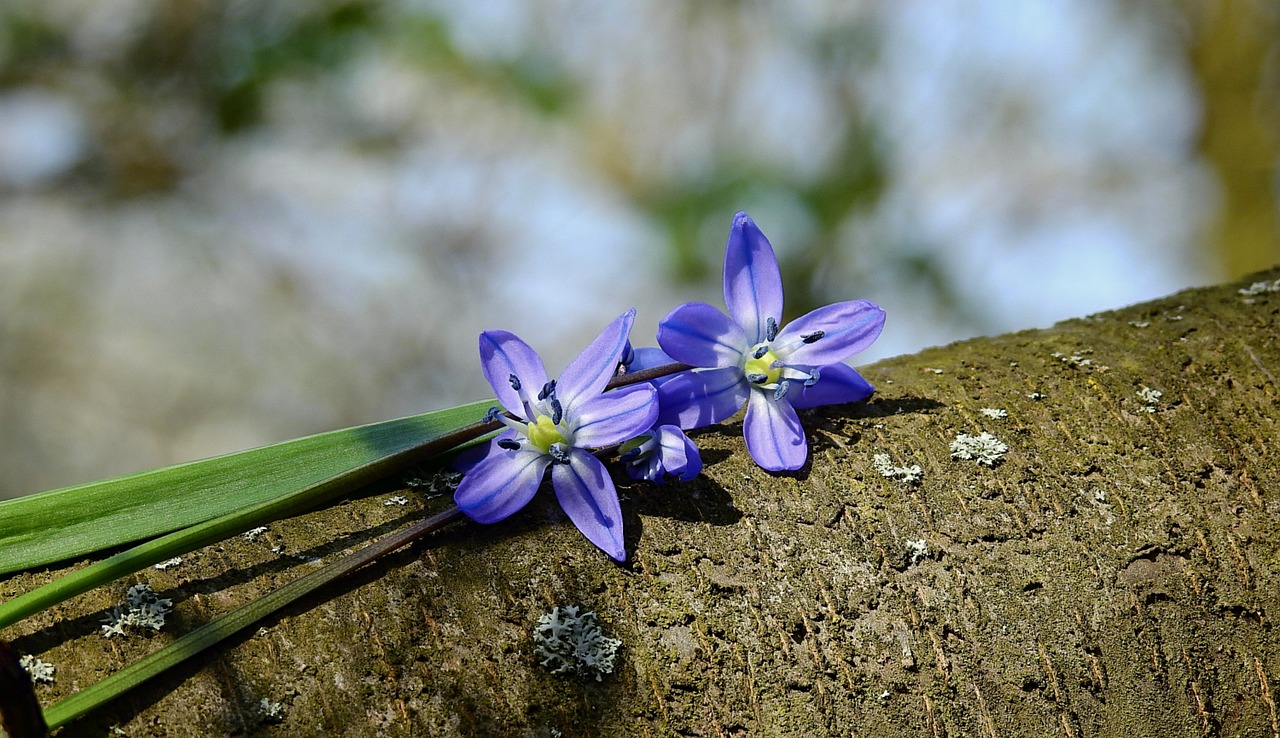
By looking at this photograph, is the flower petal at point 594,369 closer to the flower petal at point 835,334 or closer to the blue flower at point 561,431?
the blue flower at point 561,431

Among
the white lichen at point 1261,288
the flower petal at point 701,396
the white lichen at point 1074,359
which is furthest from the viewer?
the white lichen at point 1261,288

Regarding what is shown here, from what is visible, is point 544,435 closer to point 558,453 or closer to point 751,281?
point 558,453

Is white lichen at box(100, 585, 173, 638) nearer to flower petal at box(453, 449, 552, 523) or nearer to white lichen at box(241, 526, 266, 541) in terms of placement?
white lichen at box(241, 526, 266, 541)

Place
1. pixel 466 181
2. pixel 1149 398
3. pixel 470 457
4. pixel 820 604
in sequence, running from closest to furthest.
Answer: pixel 820 604 → pixel 470 457 → pixel 1149 398 → pixel 466 181

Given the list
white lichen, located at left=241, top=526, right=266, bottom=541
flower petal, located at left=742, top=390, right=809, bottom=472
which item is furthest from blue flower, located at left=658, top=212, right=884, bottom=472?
white lichen, located at left=241, top=526, right=266, bottom=541

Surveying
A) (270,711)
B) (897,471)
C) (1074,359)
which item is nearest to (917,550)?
(897,471)

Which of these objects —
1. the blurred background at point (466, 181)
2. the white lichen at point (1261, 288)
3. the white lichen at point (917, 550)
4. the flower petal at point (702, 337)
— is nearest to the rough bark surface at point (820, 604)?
the white lichen at point (917, 550)

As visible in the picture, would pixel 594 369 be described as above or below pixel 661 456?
above
